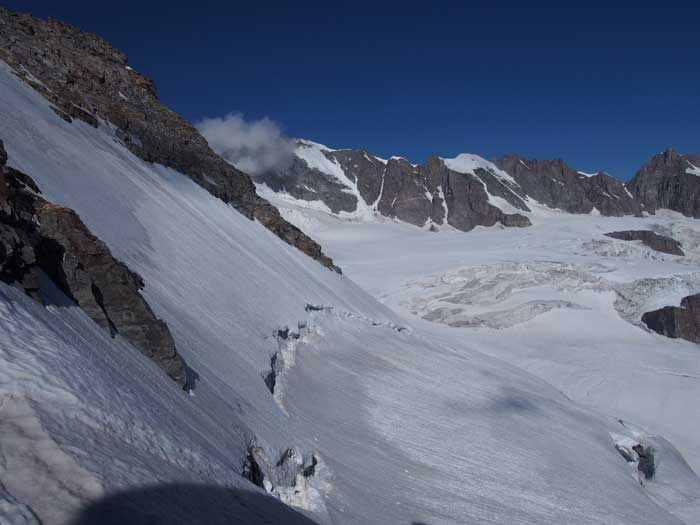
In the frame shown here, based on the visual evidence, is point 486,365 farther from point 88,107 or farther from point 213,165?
point 88,107

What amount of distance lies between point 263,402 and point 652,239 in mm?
95145

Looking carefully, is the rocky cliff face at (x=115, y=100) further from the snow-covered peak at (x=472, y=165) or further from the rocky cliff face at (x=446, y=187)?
the snow-covered peak at (x=472, y=165)

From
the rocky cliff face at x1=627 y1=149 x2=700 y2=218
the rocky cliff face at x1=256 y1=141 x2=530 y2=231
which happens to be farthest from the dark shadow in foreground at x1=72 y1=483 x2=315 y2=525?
the rocky cliff face at x1=627 y1=149 x2=700 y2=218

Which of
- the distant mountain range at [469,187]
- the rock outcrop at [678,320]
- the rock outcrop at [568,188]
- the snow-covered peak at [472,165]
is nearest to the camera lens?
the rock outcrop at [678,320]

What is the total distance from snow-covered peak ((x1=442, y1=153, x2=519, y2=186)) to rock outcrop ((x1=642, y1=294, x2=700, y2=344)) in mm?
78771

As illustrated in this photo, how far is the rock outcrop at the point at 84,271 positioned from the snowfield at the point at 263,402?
0.50 metres

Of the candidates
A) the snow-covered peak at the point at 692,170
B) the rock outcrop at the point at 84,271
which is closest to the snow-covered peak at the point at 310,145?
the snow-covered peak at the point at 692,170

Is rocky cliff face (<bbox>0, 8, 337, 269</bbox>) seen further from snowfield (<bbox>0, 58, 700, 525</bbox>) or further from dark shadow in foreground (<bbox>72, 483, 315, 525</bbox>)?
dark shadow in foreground (<bbox>72, 483, 315, 525</bbox>)

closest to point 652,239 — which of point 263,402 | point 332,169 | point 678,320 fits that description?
point 678,320

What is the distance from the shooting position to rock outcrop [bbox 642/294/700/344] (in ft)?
145

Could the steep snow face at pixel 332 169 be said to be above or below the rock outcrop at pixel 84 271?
above

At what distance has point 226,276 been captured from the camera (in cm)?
1527

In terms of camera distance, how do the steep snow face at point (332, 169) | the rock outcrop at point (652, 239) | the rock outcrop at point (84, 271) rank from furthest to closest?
the steep snow face at point (332, 169)
the rock outcrop at point (652, 239)
the rock outcrop at point (84, 271)

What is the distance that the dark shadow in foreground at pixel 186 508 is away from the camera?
2615 mm
